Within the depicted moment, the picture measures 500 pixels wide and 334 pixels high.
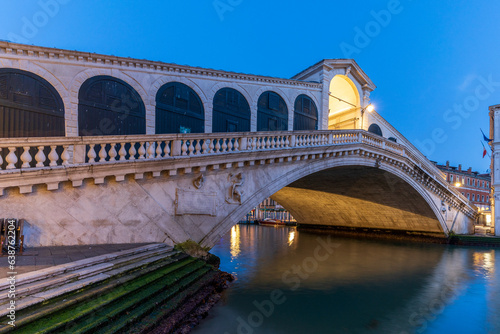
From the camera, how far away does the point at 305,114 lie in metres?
18.0

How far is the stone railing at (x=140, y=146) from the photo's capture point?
23.3 feet

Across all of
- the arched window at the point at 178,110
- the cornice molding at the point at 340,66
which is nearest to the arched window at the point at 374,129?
the cornice molding at the point at 340,66

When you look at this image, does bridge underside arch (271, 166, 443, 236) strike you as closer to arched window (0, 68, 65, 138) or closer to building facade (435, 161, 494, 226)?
arched window (0, 68, 65, 138)

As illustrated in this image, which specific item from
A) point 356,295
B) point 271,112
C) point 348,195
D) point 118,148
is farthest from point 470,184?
point 118,148

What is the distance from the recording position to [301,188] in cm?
2308

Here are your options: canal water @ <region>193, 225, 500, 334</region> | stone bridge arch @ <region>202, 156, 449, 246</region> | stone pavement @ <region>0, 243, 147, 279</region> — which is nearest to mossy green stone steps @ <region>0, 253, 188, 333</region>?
stone pavement @ <region>0, 243, 147, 279</region>

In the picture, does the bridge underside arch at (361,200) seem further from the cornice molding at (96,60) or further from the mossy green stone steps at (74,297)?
the mossy green stone steps at (74,297)

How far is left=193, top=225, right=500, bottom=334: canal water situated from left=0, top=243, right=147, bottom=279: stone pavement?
9.81ft

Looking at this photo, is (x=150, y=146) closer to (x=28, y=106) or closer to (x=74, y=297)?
(x=28, y=106)

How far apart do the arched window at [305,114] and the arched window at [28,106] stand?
1191 cm

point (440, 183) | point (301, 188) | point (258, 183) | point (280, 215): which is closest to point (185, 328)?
point (258, 183)

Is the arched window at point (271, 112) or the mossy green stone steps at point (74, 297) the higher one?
the arched window at point (271, 112)

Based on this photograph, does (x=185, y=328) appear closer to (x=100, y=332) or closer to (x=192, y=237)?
(x=100, y=332)

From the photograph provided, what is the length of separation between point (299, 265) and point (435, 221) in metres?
15.7
